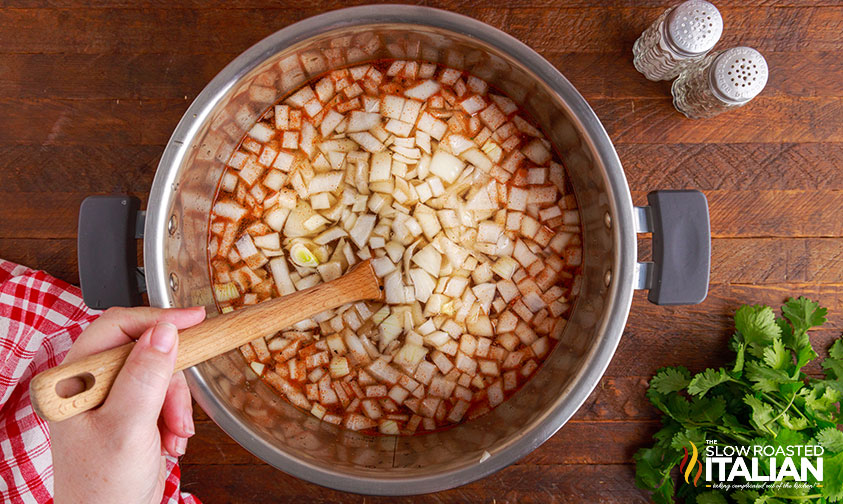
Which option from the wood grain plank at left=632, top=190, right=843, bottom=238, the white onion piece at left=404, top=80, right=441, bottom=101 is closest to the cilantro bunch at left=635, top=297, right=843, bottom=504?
the wood grain plank at left=632, top=190, right=843, bottom=238

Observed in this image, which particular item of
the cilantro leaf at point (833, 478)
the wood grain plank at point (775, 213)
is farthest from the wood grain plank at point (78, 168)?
the cilantro leaf at point (833, 478)

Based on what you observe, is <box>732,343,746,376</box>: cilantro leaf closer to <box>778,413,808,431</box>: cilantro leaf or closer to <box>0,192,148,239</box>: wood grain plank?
<box>778,413,808,431</box>: cilantro leaf

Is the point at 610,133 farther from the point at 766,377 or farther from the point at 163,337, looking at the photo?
the point at 163,337

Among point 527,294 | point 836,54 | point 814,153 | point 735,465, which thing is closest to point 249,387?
point 527,294

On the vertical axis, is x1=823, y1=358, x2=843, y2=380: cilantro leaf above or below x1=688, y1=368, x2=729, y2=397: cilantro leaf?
above

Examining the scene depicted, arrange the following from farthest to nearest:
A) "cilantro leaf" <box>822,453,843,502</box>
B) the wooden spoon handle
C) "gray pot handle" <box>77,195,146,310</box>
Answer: "cilantro leaf" <box>822,453,843,502</box> → "gray pot handle" <box>77,195,146,310</box> → the wooden spoon handle

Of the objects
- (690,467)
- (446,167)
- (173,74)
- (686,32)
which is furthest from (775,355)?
(173,74)

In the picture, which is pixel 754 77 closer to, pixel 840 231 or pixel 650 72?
pixel 650 72
